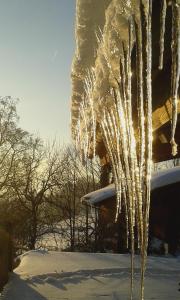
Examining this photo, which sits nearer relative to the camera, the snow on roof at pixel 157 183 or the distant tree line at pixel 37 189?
the snow on roof at pixel 157 183

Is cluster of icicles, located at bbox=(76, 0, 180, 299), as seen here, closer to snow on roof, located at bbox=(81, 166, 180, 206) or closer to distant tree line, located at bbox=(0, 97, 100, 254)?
snow on roof, located at bbox=(81, 166, 180, 206)

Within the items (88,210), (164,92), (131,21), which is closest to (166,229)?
(164,92)

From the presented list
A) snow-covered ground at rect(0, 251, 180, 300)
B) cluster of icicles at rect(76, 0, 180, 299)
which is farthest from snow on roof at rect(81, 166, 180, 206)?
cluster of icicles at rect(76, 0, 180, 299)

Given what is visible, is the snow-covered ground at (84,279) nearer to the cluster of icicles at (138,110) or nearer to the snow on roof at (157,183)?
the cluster of icicles at (138,110)

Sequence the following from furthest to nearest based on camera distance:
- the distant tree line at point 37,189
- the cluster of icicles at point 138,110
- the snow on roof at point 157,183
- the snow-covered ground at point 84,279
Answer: the distant tree line at point 37,189 → the snow on roof at point 157,183 → the snow-covered ground at point 84,279 → the cluster of icicles at point 138,110

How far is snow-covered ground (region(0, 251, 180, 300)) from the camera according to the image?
439 cm

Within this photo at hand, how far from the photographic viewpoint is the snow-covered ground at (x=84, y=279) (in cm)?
439

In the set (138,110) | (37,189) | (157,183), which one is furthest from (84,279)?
(37,189)

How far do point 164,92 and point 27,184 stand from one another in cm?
2067

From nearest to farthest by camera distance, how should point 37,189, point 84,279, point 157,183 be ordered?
point 84,279 → point 157,183 → point 37,189

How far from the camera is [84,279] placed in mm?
5270

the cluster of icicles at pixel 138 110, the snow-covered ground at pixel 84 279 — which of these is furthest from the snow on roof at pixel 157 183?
the cluster of icicles at pixel 138 110

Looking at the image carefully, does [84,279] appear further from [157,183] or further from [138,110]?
[157,183]

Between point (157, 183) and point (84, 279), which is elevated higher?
point (157, 183)
